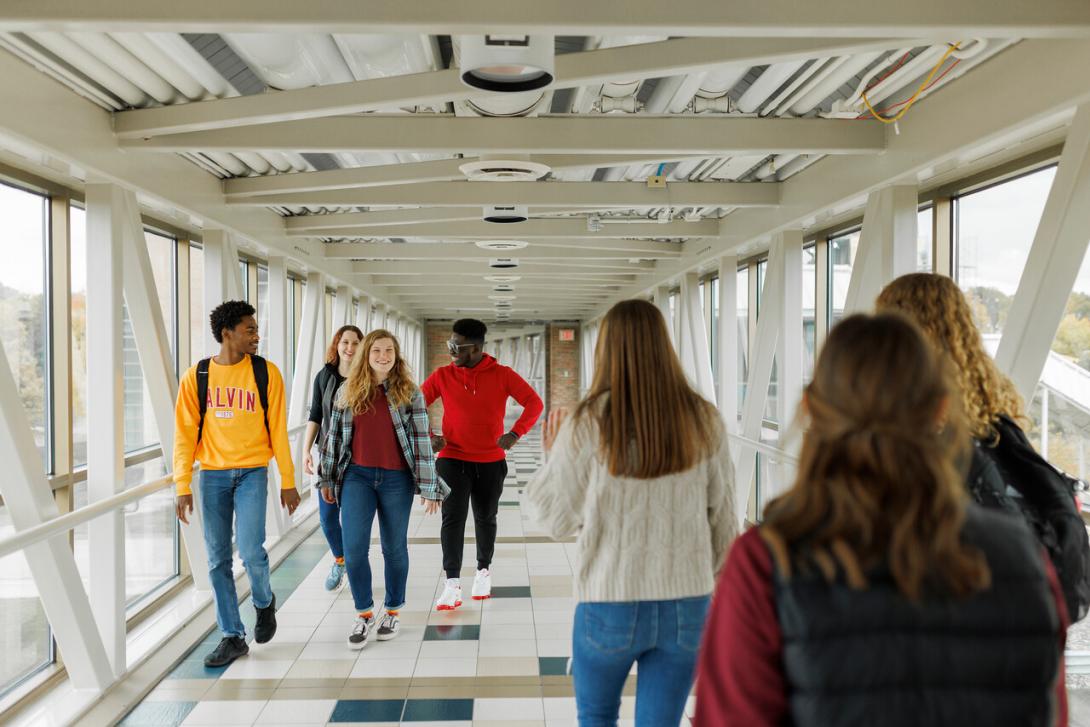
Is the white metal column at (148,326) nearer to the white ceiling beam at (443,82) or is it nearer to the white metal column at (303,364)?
the white ceiling beam at (443,82)

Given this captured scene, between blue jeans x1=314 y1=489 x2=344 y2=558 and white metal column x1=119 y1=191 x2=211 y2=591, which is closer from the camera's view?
white metal column x1=119 y1=191 x2=211 y2=591

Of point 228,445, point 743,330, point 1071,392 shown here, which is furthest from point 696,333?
point 228,445

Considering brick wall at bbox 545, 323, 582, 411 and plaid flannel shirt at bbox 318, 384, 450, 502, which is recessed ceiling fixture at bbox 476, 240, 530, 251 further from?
brick wall at bbox 545, 323, 582, 411

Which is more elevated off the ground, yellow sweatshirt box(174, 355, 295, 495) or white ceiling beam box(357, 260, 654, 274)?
white ceiling beam box(357, 260, 654, 274)

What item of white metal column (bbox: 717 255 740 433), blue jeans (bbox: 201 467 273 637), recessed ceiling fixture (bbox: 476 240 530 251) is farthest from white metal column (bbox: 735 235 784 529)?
blue jeans (bbox: 201 467 273 637)

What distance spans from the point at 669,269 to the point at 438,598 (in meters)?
4.78

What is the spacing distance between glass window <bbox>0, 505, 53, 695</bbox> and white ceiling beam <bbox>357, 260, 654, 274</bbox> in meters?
5.25

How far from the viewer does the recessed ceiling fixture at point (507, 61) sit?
2283 millimetres

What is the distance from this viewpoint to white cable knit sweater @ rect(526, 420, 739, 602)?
189cm

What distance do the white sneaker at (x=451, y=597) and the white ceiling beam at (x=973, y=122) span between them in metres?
2.85

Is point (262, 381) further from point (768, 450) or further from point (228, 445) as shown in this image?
point (768, 450)

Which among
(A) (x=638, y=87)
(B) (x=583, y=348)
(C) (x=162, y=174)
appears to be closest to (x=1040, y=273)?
(A) (x=638, y=87)

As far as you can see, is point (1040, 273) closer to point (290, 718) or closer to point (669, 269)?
point (290, 718)

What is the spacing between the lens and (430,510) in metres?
3.84
